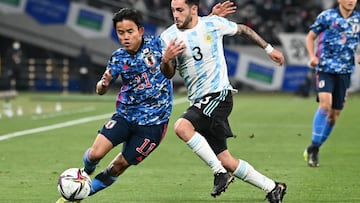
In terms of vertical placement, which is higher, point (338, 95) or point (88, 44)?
point (338, 95)

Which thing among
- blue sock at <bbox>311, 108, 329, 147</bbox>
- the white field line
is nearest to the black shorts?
blue sock at <bbox>311, 108, 329, 147</bbox>

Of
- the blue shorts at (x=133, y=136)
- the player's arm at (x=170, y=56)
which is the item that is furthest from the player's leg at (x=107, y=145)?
the player's arm at (x=170, y=56)

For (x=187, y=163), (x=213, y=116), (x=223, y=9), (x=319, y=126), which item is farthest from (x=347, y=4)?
(x=213, y=116)

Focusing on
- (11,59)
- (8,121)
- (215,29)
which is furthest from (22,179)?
(11,59)

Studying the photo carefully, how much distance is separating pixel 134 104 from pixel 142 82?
23 cm

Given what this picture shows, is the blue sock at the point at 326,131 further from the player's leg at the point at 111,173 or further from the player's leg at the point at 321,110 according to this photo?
the player's leg at the point at 111,173

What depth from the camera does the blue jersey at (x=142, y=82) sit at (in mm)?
10312

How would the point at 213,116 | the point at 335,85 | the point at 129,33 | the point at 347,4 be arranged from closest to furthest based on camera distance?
the point at 129,33
the point at 213,116
the point at 347,4
the point at 335,85

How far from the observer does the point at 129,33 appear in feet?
33.4

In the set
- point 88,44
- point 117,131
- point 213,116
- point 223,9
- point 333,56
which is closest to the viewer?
point 117,131

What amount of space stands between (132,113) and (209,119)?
0.77 metres

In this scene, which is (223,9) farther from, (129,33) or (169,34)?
(129,33)

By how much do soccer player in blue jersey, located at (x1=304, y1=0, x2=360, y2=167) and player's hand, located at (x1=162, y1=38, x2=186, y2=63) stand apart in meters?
5.08

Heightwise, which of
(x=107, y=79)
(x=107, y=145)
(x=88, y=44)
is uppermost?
(x=107, y=79)
